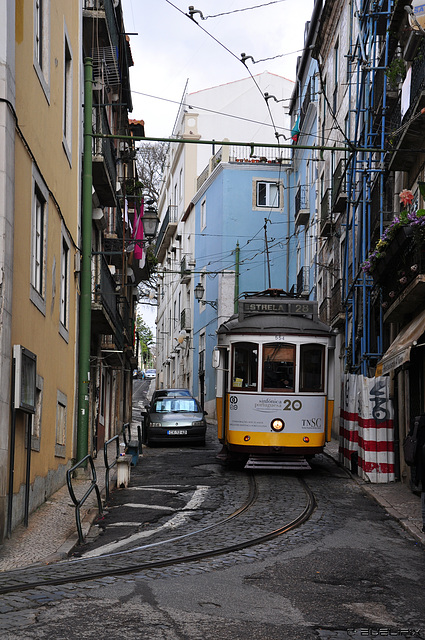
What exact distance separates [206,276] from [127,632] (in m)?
38.0

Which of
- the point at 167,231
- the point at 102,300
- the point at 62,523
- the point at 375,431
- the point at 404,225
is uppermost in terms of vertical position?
the point at 167,231

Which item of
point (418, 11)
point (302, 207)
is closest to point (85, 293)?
point (418, 11)

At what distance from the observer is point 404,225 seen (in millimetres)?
→ 14008

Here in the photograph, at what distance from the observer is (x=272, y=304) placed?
55.9ft

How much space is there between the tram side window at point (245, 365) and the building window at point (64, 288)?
3223 millimetres

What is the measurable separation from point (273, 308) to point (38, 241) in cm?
624

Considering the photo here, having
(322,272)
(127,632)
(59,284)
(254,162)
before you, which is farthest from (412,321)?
(254,162)

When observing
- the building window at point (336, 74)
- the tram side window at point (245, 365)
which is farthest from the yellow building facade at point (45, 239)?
the building window at point (336, 74)

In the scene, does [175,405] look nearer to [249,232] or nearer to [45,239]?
[45,239]

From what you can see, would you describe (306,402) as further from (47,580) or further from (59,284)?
(47,580)

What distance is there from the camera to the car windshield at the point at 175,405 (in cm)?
2456

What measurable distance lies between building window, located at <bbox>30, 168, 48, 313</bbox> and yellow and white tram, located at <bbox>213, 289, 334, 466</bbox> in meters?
5.29

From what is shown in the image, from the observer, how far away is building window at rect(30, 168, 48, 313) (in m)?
11.2

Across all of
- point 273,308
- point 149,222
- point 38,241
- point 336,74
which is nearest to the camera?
point 38,241
